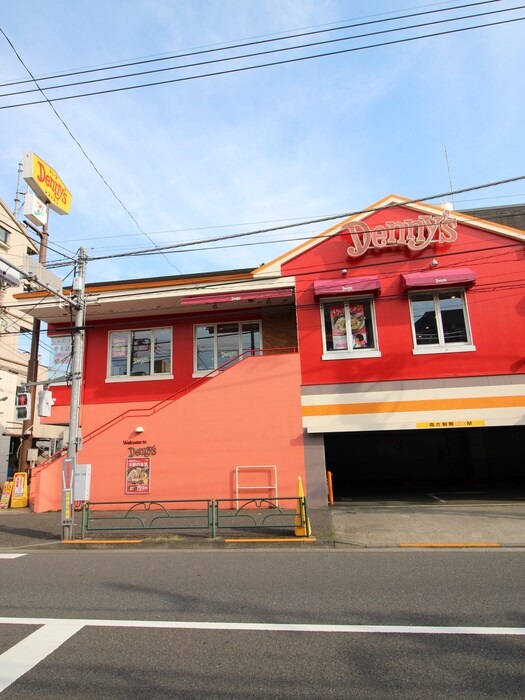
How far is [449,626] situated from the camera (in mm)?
4523

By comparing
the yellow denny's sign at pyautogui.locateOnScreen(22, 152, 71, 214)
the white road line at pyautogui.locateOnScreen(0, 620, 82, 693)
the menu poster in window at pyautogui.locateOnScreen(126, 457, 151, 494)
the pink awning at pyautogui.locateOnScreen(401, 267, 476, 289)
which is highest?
the yellow denny's sign at pyautogui.locateOnScreen(22, 152, 71, 214)

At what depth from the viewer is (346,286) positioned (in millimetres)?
13773

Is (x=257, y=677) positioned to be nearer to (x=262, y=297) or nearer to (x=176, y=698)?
(x=176, y=698)

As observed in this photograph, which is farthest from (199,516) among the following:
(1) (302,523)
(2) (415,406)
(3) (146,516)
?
(2) (415,406)

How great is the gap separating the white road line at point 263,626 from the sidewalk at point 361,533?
425 cm

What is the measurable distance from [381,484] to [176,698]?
19133 millimetres

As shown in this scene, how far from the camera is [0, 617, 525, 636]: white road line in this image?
4.40m

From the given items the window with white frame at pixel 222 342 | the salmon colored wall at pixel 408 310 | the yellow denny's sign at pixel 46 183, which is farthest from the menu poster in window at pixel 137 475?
the yellow denny's sign at pixel 46 183

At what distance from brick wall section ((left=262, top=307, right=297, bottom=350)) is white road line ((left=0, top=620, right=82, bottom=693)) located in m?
11.5

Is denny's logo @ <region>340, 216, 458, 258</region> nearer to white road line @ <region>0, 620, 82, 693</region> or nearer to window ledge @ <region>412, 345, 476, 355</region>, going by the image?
window ledge @ <region>412, 345, 476, 355</region>

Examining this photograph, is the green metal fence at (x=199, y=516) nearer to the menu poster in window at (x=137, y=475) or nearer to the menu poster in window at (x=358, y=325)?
the menu poster in window at (x=137, y=475)

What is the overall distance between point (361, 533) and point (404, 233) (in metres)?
9.18

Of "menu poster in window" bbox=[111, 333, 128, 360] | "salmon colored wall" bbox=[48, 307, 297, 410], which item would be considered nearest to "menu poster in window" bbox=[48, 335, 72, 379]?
"salmon colored wall" bbox=[48, 307, 297, 410]

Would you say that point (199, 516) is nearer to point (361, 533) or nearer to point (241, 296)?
point (361, 533)
